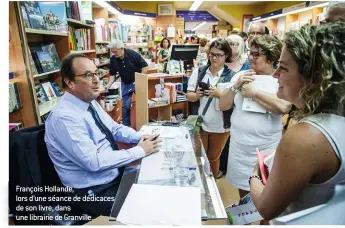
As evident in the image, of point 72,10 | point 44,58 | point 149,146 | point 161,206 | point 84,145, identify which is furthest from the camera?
point 72,10

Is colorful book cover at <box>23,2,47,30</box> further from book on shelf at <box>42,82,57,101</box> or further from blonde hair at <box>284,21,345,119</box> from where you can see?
blonde hair at <box>284,21,345,119</box>

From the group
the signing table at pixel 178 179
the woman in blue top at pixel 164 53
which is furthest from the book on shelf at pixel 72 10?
the woman in blue top at pixel 164 53

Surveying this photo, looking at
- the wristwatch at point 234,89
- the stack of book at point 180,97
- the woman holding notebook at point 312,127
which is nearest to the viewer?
the woman holding notebook at point 312,127

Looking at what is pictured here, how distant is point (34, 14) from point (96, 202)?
3.94ft

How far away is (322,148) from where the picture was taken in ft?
1.75

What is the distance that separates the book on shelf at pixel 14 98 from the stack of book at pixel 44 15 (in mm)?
392

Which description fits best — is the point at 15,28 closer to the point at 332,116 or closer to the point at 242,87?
the point at 242,87

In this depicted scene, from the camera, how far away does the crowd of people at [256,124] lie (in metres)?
0.55

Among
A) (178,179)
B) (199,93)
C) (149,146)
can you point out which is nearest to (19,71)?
(149,146)

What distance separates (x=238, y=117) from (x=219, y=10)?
Result: 7.77 meters

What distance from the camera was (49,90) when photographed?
1.86 meters

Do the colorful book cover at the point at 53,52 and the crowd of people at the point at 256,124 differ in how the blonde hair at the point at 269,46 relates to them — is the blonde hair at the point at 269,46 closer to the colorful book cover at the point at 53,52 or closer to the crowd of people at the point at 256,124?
the crowd of people at the point at 256,124

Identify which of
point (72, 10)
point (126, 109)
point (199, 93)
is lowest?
point (126, 109)

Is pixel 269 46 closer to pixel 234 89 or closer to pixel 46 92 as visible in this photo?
pixel 234 89
